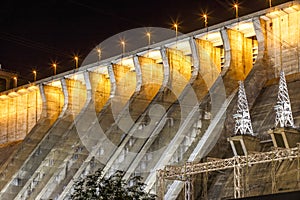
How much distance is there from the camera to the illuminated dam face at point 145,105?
4016 centimetres

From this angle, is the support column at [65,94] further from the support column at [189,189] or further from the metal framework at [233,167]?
the support column at [189,189]

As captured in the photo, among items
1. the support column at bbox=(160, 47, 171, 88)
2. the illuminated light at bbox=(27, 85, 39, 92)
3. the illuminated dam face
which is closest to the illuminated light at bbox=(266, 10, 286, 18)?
the illuminated dam face

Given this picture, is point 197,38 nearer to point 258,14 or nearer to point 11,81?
point 258,14

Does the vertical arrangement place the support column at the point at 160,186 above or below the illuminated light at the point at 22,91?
below

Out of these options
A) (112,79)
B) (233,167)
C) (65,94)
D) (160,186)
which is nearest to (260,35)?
A: (233,167)

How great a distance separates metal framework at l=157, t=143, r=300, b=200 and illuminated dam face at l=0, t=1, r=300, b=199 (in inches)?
65.8

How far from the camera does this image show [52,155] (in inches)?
1971

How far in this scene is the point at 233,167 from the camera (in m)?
33.6

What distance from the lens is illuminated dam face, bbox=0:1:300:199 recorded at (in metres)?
40.2

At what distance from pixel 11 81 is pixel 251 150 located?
35197 mm

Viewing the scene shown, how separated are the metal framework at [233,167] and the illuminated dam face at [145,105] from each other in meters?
1.67

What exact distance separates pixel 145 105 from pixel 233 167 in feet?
51.9

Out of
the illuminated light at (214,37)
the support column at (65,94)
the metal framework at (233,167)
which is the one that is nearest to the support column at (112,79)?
the support column at (65,94)

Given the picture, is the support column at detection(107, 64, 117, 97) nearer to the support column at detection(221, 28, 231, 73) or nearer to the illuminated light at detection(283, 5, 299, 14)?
the support column at detection(221, 28, 231, 73)
